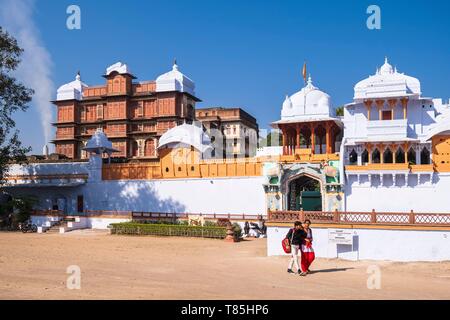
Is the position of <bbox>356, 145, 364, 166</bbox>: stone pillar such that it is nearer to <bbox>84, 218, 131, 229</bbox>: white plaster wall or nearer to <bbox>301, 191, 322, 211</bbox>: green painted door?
<bbox>301, 191, 322, 211</bbox>: green painted door

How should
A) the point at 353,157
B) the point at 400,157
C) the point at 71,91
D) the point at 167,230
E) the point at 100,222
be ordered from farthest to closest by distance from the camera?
1. the point at 71,91
2. the point at 100,222
3. the point at 353,157
4. the point at 400,157
5. the point at 167,230

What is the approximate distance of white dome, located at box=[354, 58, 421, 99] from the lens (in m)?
27.0

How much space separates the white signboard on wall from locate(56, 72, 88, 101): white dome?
123 ft

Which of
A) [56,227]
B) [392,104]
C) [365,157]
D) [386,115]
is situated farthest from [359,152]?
[56,227]

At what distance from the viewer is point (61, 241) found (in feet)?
79.1

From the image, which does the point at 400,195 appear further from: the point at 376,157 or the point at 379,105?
the point at 379,105

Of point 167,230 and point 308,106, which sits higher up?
point 308,106

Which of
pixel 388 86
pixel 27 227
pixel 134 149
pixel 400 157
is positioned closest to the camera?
pixel 388 86

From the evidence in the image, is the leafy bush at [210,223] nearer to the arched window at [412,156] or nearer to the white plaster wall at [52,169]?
the white plaster wall at [52,169]

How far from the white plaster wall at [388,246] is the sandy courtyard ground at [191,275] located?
0.67 metres

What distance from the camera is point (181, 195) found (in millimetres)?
31969

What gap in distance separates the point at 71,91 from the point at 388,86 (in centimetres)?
3404

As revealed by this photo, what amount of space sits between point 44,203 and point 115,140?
11116mm
